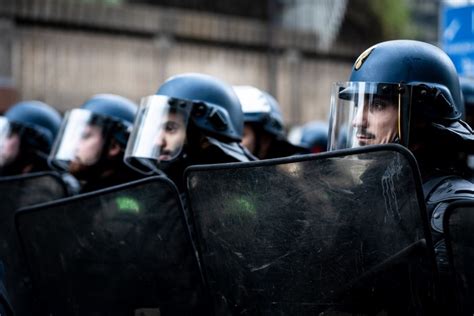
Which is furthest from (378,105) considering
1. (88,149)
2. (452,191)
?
(88,149)

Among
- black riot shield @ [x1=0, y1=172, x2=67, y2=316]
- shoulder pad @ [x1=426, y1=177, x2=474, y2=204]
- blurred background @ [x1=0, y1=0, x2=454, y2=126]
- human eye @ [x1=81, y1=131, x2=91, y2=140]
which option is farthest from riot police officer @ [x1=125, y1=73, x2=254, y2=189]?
blurred background @ [x1=0, y1=0, x2=454, y2=126]

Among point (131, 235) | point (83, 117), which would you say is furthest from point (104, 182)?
point (131, 235)

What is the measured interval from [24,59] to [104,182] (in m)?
6.89

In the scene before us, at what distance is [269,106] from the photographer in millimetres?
5418

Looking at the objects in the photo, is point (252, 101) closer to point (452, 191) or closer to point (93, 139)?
point (93, 139)

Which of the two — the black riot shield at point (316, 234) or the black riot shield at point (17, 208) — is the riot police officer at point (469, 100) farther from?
the black riot shield at point (316, 234)

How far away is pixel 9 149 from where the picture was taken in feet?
18.3

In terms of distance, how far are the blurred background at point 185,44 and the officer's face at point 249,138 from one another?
14.9ft

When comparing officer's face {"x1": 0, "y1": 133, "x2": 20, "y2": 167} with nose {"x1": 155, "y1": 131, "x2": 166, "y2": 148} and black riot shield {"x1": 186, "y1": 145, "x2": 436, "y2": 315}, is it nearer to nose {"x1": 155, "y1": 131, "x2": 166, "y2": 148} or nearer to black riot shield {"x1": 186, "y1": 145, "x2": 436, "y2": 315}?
nose {"x1": 155, "y1": 131, "x2": 166, "y2": 148}

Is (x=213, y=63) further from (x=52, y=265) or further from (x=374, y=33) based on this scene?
(x=52, y=265)

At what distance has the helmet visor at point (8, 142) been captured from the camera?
5.52 m

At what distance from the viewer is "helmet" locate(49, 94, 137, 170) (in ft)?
15.6

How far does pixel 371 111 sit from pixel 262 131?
269 centimetres

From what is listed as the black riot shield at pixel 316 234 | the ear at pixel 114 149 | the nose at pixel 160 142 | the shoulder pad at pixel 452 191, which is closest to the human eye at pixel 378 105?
the shoulder pad at pixel 452 191
